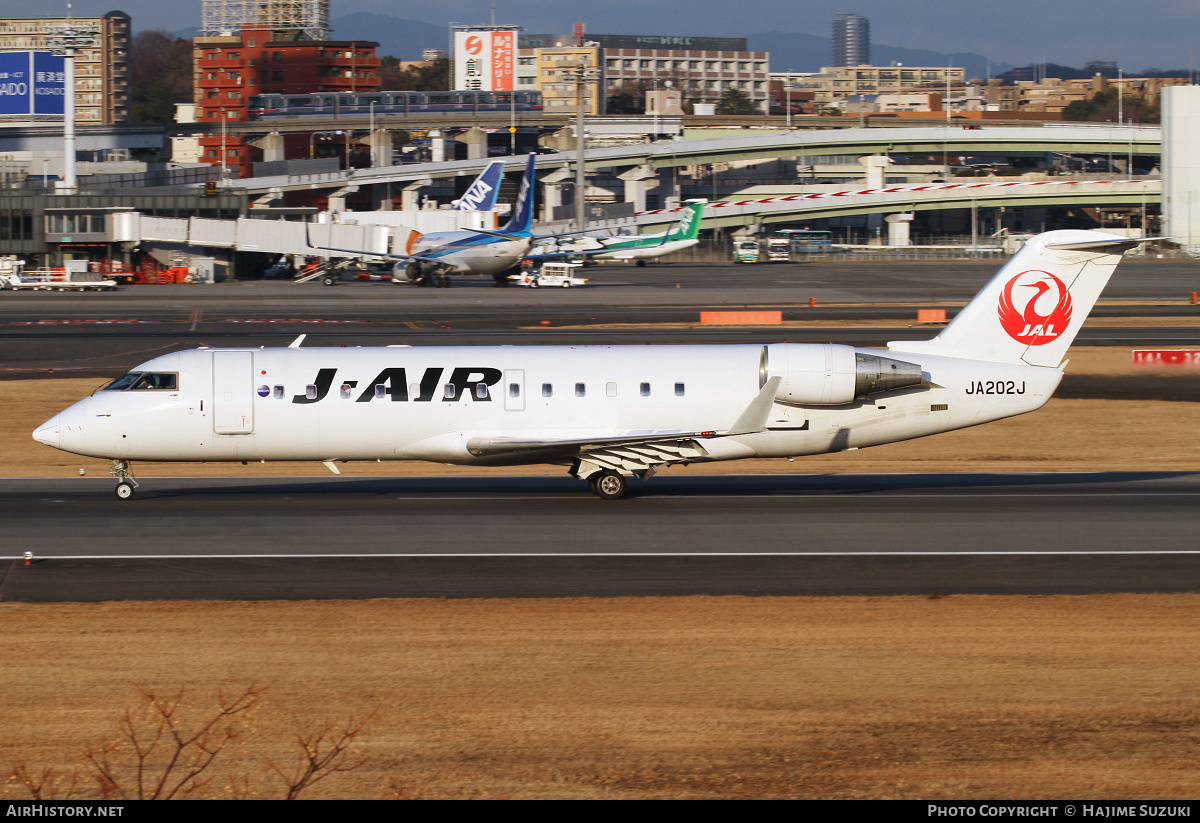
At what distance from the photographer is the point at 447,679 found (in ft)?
49.8

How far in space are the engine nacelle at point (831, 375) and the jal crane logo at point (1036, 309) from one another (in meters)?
2.84

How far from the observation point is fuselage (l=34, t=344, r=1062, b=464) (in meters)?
25.1

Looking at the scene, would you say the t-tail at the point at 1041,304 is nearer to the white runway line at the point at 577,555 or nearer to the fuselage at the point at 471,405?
the fuselage at the point at 471,405

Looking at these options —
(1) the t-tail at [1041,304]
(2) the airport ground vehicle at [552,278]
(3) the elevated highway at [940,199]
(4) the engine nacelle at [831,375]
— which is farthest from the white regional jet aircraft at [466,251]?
(4) the engine nacelle at [831,375]

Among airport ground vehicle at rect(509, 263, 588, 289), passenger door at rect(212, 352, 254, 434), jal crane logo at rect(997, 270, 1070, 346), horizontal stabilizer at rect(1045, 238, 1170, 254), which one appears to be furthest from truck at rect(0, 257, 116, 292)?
horizontal stabilizer at rect(1045, 238, 1170, 254)

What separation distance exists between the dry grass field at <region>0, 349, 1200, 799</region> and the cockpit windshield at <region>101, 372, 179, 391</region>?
772 cm

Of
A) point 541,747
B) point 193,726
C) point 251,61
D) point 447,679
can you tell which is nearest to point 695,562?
point 447,679

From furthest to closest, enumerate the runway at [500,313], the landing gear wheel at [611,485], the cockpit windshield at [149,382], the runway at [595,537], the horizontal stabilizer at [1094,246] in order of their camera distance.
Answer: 1. the runway at [500,313]
2. the landing gear wheel at [611,485]
3. the horizontal stabilizer at [1094,246]
4. the cockpit windshield at [149,382]
5. the runway at [595,537]

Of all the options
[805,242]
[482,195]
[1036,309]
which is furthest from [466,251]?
[1036,309]

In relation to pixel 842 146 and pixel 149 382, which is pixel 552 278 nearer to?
pixel 149 382

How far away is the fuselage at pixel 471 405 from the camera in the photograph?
25.1 m

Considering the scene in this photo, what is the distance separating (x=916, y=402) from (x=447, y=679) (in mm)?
14081

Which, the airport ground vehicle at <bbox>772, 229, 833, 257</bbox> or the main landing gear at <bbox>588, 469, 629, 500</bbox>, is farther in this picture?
the airport ground vehicle at <bbox>772, 229, 833, 257</bbox>

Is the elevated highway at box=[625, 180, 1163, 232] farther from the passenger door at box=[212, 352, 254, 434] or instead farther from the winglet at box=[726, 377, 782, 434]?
the passenger door at box=[212, 352, 254, 434]
